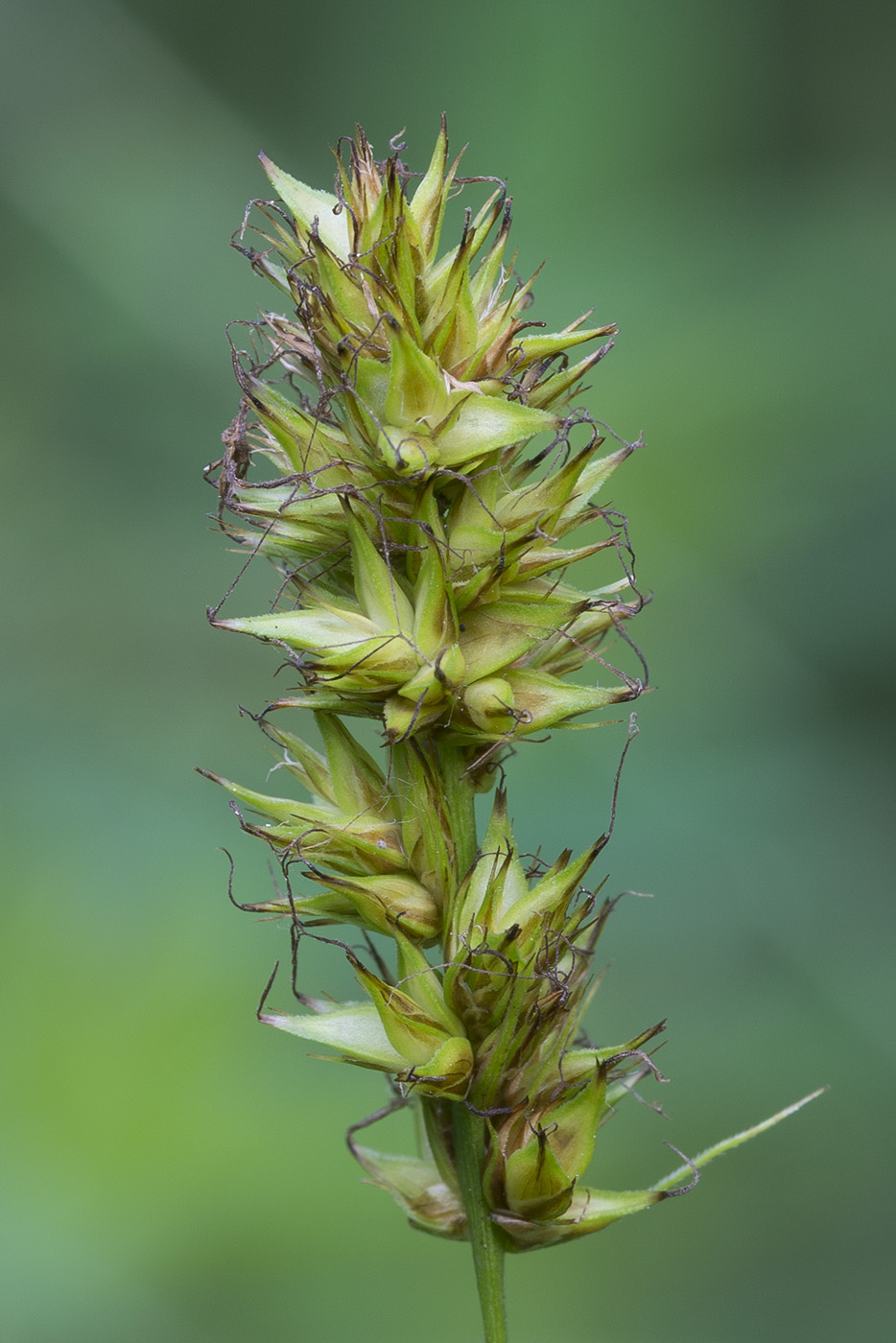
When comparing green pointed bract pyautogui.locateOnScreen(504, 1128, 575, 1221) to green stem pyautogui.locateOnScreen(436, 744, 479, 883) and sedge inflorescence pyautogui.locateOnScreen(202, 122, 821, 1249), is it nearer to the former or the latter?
sedge inflorescence pyautogui.locateOnScreen(202, 122, 821, 1249)

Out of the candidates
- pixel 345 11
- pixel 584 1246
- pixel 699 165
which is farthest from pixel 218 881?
pixel 345 11

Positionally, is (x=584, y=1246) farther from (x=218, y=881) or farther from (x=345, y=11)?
(x=345, y=11)

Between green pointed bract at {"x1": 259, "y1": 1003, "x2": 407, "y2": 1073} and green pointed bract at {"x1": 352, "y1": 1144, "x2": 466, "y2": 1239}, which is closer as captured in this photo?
green pointed bract at {"x1": 259, "y1": 1003, "x2": 407, "y2": 1073}

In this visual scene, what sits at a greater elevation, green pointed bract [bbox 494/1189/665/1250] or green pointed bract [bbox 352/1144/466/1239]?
green pointed bract [bbox 494/1189/665/1250]

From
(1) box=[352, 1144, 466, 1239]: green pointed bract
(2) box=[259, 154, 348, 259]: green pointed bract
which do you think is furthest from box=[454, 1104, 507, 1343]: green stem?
(2) box=[259, 154, 348, 259]: green pointed bract

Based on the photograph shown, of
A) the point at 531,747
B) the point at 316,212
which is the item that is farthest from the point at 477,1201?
the point at 531,747

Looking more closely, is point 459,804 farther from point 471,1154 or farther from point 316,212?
point 316,212

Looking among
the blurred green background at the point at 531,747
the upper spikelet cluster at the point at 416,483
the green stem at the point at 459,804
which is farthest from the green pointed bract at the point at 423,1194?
the blurred green background at the point at 531,747
